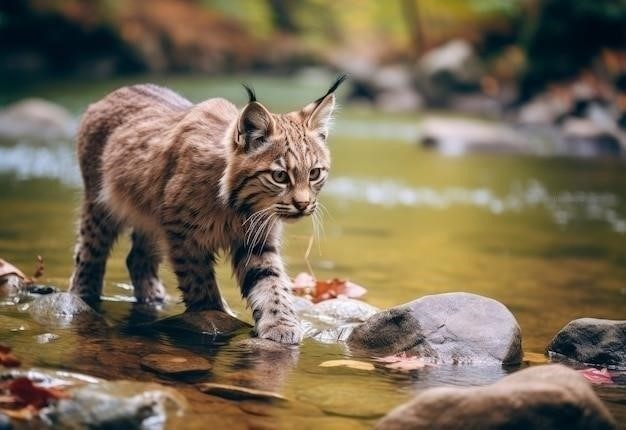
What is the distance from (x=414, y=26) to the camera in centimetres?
4466

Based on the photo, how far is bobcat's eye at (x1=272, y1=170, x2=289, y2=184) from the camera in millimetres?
5785

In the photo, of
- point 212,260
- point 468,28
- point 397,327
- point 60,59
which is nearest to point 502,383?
point 397,327

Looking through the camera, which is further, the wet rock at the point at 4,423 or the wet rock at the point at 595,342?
the wet rock at the point at 595,342

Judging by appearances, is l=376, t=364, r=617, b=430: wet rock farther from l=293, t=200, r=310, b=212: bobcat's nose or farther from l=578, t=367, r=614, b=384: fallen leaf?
l=293, t=200, r=310, b=212: bobcat's nose

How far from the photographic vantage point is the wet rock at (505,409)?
403 cm

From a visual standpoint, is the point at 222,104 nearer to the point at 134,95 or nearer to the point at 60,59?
the point at 134,95

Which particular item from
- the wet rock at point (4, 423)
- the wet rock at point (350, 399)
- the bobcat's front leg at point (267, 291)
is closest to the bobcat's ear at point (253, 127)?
the bobcat's front leg at point (267, 291)

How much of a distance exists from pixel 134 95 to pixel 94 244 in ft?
3.97

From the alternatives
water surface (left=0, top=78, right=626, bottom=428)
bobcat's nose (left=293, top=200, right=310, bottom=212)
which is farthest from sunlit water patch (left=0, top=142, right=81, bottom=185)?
bobcat's nose (left=293, top=200, right=310, bottom=212)

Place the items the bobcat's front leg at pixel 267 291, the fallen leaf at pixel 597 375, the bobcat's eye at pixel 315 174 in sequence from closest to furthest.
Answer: the fallen leaf at pixel 597 375
the bobcat's eye at pixel 315 174
the bobcat's front leg at pixel 267 291

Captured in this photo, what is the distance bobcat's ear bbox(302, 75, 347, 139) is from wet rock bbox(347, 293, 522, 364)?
1203mm

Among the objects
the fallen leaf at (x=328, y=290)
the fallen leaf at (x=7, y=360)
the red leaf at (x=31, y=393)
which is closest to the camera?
the red leaf at (x=31, y=393)

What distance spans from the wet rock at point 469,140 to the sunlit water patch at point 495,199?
5388mm

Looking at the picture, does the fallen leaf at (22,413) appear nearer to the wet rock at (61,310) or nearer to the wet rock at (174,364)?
the wet rock at (174,364)
